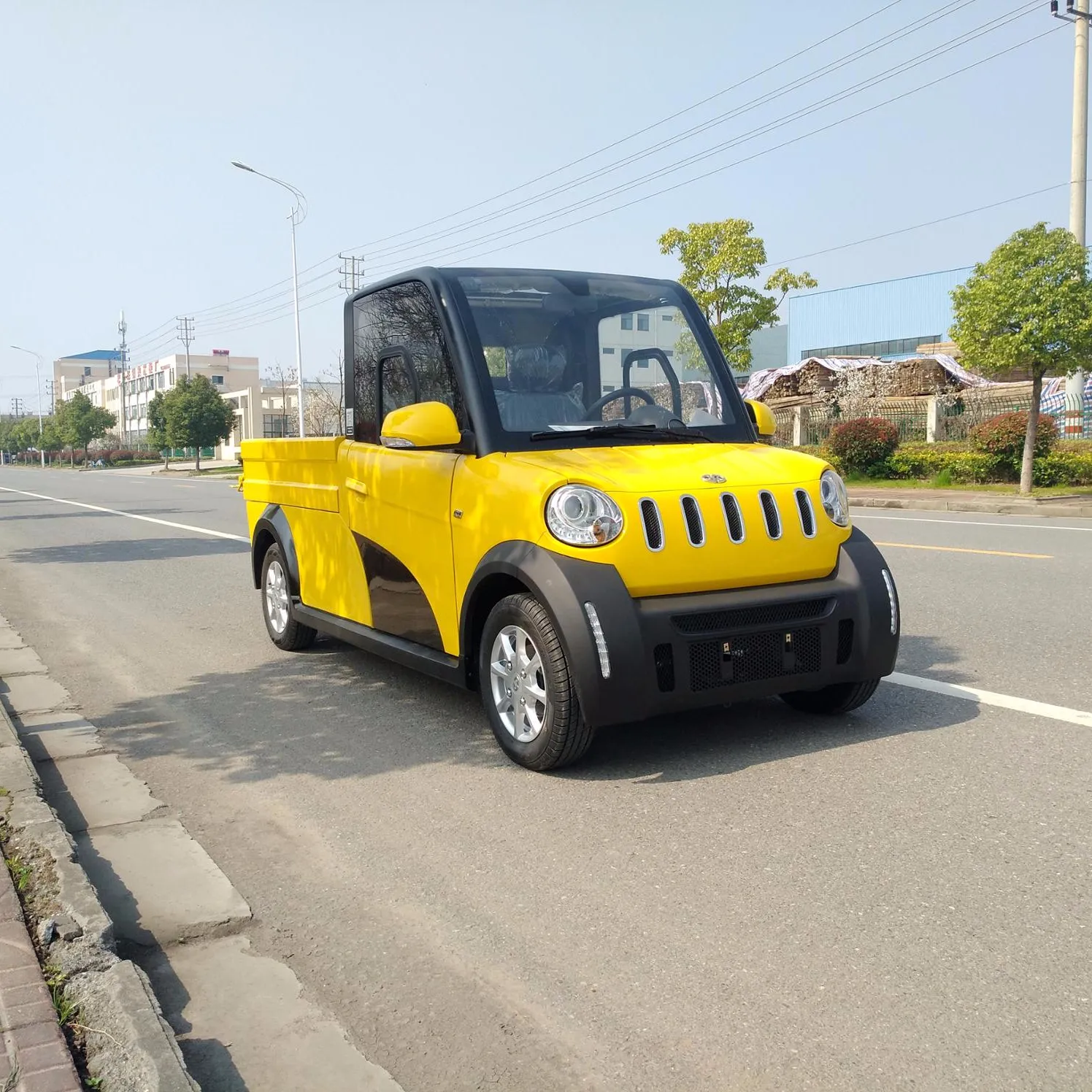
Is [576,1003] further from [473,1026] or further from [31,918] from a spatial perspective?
[31,918]

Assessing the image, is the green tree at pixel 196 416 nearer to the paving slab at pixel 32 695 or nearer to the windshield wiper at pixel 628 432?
the paving slab at pixel 32 695

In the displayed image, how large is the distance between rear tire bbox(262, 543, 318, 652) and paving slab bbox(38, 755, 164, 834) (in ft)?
6.81

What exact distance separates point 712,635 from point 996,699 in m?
1.78

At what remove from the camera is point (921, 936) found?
3035 mm

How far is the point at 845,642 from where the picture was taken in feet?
15.4

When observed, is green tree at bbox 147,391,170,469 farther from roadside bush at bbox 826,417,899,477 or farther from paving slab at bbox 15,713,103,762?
paving slab at bbox 15,713,103,762

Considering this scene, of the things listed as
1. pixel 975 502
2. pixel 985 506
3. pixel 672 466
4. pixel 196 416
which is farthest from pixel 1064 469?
pixel 196 416

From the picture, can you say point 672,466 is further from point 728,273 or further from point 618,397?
point 728,273

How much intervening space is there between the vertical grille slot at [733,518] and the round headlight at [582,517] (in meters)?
0.46

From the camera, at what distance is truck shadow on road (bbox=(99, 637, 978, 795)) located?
469 cm

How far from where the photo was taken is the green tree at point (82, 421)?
336 ft

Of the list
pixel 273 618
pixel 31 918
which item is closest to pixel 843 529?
pixel 31 918

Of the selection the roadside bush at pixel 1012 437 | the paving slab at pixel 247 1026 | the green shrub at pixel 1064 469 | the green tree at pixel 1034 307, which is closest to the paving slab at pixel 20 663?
the paving slab at pixel 247 1026

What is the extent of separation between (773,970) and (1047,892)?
3.08 ft
